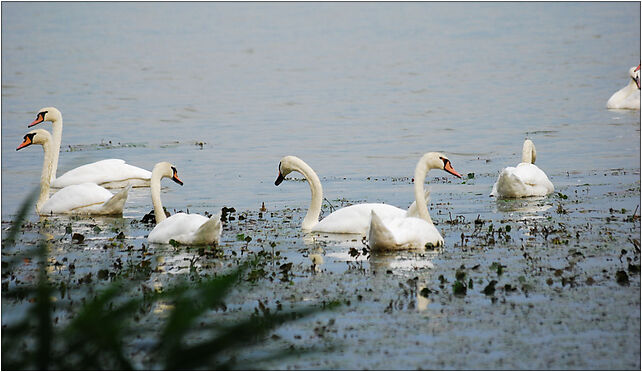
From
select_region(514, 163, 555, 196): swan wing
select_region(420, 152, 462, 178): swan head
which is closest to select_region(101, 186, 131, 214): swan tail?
select_region(420, 152, 462, 178): swan head

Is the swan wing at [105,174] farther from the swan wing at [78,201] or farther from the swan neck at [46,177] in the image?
the swan wing at [78,201]

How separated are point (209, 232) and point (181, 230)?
0.36 meters

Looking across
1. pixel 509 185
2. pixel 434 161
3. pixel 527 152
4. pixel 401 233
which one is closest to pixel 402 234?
pixel 401 233

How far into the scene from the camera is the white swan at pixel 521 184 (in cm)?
1169

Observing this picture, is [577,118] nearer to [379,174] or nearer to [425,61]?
[379,174]

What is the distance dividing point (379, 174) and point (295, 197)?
2465 millimetres

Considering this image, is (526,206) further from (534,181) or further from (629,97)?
(629,97)

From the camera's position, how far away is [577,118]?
886 inches

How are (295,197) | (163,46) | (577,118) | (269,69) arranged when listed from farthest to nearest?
(163,46) < (269,69) < (577,118) < (295,197)

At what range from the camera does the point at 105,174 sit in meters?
15.1

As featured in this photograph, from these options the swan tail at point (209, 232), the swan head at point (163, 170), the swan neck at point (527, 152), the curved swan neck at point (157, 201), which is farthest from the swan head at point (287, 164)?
the swan neck at point (527, 152)

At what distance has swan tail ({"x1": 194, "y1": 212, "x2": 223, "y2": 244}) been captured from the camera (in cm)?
891

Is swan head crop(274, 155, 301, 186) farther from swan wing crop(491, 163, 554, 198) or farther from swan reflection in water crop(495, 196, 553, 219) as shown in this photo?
swan wing crop(491, 163, 554, 198)

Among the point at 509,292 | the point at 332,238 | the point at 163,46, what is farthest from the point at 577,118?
the point at 163,46
